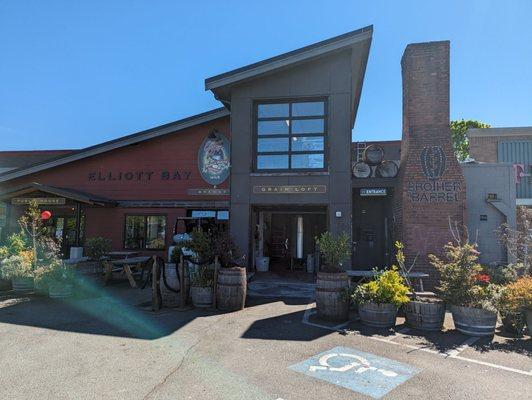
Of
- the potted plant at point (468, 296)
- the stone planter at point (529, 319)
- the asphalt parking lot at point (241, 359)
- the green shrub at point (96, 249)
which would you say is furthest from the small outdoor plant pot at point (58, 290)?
the stone planter at point (529, 319)

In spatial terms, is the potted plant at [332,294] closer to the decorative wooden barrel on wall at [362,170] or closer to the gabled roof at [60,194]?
the decorative wooden barrel on wall at [362,170]

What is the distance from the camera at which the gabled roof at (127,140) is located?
53.4ft

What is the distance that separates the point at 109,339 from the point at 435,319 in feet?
18.4

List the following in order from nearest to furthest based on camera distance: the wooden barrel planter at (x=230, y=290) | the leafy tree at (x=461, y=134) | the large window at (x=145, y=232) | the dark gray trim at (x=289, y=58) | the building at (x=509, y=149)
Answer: the wooden barrel planter at (x=230, y=290) → the dark gray trim at (x=289, y=58) → the large window at (x=145, y=232) → the building at (x=509, y=149) → the leafy tree at (x=461, y=134)

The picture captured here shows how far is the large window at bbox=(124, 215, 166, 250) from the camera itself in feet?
55.0

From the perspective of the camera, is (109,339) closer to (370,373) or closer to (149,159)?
(370,373)

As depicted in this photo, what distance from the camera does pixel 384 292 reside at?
7.34m

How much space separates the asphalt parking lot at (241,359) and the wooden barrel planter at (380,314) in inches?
7.7

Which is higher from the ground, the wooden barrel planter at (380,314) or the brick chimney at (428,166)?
the brick chimney at (428,166)

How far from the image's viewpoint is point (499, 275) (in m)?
9.57

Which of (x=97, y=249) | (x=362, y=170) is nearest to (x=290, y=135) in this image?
(x=362, y=170)

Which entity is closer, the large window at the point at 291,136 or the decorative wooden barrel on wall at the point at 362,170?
the large window at the point at 291,136

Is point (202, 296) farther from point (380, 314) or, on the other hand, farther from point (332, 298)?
point (380, 314)

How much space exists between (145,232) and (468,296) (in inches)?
517
